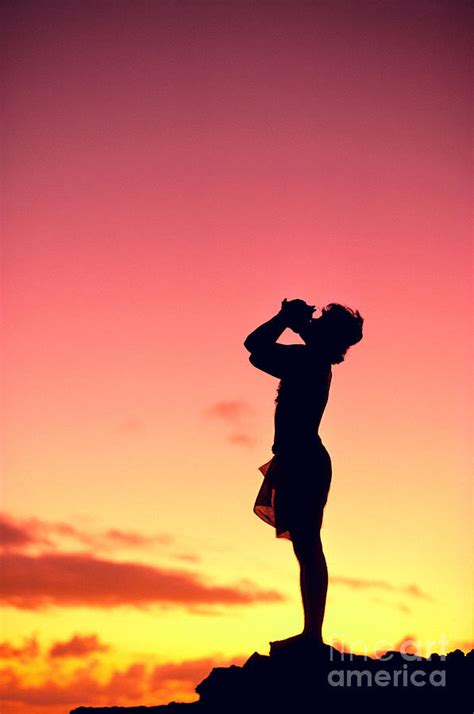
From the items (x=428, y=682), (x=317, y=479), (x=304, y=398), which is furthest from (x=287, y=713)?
(x=304, y=398)

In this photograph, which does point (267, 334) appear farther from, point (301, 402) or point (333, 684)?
point (333, 684)

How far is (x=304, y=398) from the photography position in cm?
1185

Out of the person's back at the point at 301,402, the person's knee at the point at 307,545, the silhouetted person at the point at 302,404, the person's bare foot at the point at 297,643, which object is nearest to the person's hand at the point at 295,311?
the silhouetted person at the point at 302,404

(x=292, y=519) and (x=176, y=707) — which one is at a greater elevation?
(x=292, y=519)

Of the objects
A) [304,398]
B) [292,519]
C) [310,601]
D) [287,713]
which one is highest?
[304,398]

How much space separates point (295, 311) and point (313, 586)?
265cm

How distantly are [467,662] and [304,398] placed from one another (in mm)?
3010

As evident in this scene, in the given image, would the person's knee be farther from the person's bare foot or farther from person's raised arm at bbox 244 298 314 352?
person's raised arm at bbox 244 298 314 352

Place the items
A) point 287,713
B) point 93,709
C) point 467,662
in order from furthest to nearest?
point 93,709 → point 467,662 → point 287,713

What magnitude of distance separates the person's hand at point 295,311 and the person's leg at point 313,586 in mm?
2138

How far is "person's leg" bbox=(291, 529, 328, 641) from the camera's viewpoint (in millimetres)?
11492

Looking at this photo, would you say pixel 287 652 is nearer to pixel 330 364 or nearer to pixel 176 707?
pixel 176 707

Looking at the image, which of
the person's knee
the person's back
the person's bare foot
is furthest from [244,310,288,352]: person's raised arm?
the person's bare foot

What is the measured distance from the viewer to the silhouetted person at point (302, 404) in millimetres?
11656
